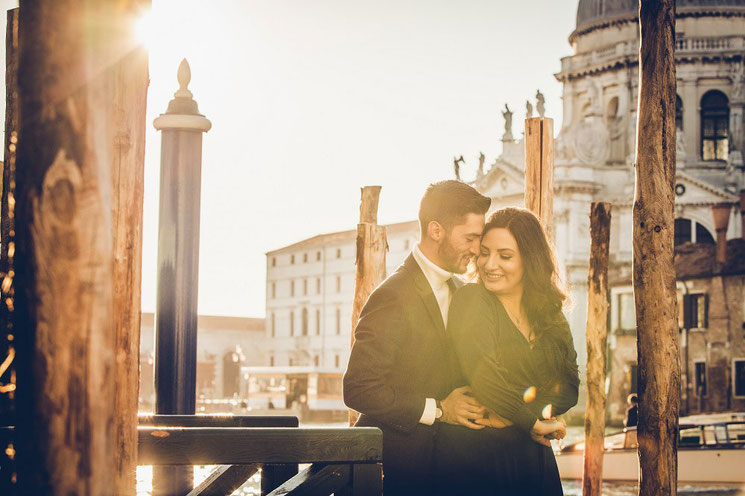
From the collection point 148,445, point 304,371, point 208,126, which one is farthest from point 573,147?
point 148,445

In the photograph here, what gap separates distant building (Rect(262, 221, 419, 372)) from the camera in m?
51.5

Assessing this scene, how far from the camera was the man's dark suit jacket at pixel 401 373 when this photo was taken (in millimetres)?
3553

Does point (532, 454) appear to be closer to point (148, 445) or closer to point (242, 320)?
point (148, 445)

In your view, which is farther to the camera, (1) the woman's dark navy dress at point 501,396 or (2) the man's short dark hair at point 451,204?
(2) the man's short dark hair at point 451,204

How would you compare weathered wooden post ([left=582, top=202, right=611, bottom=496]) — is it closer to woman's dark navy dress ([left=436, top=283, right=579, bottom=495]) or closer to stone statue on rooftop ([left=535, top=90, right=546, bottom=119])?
woman's dark navy dress ([left=436, top=283, right=579, bottom=495])

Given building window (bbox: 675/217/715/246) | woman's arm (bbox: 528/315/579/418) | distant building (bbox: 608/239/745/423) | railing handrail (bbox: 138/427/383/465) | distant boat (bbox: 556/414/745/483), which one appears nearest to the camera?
railing handrail (bbox: 138/427/383/465)

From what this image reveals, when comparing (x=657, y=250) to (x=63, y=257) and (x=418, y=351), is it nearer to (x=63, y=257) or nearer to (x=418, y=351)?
(x=418, y=351)

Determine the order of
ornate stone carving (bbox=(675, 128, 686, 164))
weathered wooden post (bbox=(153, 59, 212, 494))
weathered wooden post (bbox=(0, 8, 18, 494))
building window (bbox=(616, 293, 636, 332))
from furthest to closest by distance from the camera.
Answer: ornate stone carving (bbox=(675, 128, 686, 164)) < building window (bbox=(616, 293, 636, 332)) < weathered wooden post (bbox=(153, 59, 212, 494)) < weathered wooden post (bbox=(0, 8, 18, 494))

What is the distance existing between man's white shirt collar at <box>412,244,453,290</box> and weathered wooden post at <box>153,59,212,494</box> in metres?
2.37

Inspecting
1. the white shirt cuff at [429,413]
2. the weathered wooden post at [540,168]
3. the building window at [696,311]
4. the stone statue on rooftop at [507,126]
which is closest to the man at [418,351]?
the white shirt cuff at [429,413]

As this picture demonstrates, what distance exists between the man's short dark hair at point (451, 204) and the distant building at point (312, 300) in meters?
43.7

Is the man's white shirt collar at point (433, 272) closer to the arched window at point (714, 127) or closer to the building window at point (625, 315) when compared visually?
the building window at point (625, 315)

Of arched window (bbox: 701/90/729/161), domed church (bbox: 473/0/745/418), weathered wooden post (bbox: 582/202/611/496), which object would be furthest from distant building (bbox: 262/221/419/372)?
weathered wooden post (bbox: 582/202/611/496)

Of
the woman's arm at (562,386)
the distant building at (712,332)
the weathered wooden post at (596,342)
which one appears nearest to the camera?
the woman's arm at (562,386)
